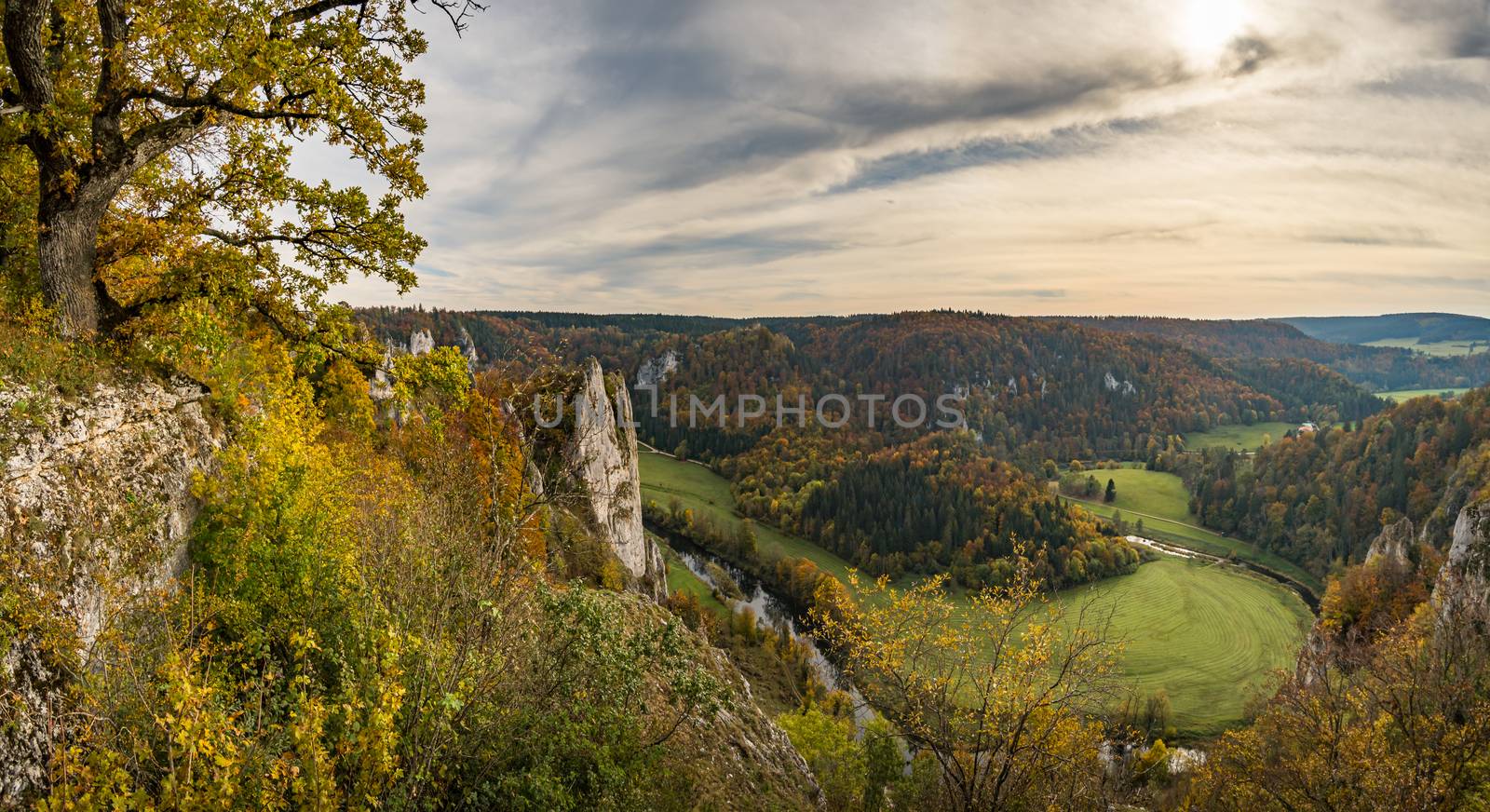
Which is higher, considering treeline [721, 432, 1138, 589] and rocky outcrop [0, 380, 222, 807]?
rocky outcrop [0, 380, 222, 807]

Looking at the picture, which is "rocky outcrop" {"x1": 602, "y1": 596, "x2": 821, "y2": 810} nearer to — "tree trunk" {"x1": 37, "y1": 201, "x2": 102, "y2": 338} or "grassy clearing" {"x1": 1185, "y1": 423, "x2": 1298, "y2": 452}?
"tree trunk" {"x1": 37, "y1": 201, "x2": 102, "y2": 338}

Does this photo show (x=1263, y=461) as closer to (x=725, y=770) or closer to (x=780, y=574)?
(x=780, y=574)

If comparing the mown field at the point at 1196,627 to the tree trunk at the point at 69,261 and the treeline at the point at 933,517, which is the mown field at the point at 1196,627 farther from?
the tree trunk at the point at 69,261

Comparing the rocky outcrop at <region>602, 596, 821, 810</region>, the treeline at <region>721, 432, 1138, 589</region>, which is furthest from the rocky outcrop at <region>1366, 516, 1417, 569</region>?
the rocky outcrop at <region>602, 596, 821, 810</region>

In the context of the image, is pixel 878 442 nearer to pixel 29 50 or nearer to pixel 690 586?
pixel 690 586

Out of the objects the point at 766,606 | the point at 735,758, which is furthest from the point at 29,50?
the point at 766,606


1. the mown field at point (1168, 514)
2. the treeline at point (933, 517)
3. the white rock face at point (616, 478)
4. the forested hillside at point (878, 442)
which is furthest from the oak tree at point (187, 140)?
the mown field at point (1168, 514)
